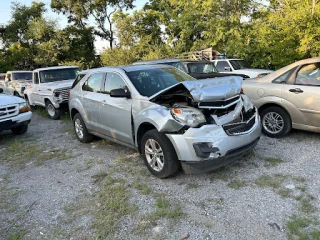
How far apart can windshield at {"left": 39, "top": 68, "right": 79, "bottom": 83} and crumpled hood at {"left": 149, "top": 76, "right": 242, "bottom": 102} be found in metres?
6.97

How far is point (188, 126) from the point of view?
3688mm

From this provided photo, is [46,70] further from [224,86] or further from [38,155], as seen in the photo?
[224,86]

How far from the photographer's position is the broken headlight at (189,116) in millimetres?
3707

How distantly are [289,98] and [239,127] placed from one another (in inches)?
75.7

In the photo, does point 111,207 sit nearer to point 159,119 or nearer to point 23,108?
point 159,119

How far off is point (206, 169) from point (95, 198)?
1548 mm

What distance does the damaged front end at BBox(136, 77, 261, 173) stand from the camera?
143 inches

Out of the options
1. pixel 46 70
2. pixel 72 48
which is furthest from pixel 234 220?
pixel 72 48

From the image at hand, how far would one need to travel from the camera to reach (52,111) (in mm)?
9445

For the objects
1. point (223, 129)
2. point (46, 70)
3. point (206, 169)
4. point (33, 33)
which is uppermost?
point (33, 33)

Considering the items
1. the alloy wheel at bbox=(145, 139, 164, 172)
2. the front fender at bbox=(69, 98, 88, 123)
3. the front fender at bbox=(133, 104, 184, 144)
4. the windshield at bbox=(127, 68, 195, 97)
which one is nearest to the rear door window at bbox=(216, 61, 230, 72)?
the windshield at bbox=(127, 68, 195, 97)

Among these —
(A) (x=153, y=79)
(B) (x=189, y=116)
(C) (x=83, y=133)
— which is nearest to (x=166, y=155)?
(B) (x=189, y=116)

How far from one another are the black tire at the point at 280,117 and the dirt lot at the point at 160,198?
17 centimetres

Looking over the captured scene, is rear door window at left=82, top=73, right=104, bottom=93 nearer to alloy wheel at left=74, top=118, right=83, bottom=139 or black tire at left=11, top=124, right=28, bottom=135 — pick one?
alloy wheel at left=74, top=118, right=83, bottom=139
